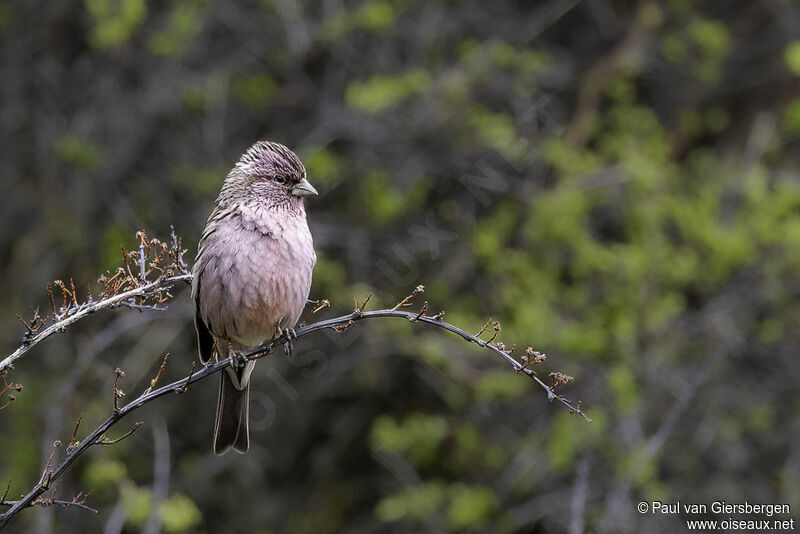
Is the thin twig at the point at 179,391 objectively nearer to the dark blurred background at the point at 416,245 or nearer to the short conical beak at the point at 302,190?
the short conical beak at the point at 302,190

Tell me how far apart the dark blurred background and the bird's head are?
287cm

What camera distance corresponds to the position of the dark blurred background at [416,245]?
26.9ft

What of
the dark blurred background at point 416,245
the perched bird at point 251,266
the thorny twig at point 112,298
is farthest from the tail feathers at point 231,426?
the dark blurred background at point 416,245

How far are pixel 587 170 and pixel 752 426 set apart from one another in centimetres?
257

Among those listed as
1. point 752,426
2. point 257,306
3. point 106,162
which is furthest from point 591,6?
point 257,306

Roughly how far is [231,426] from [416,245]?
3.78 meters

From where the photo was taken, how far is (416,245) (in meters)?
8.55

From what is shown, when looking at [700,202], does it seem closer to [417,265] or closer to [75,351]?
[417,265]

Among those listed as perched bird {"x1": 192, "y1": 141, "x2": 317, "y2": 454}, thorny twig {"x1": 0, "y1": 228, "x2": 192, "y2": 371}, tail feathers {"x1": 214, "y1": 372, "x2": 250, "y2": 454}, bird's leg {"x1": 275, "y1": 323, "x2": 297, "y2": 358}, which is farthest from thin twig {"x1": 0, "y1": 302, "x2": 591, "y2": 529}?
tail feathers {"x1": 214, "y1": 372, "x2": 250, "y2": 454}

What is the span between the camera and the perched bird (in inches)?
189

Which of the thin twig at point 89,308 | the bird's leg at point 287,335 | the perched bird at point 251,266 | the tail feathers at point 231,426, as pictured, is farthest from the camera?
the tail feathers at point 231,426

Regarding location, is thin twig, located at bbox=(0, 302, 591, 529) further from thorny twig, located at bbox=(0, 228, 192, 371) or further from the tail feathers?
the tail feathers

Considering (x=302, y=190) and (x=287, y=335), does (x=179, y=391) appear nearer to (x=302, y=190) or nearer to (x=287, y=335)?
(x=287, y=335)

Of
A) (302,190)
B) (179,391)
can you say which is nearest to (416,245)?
(302,190)
